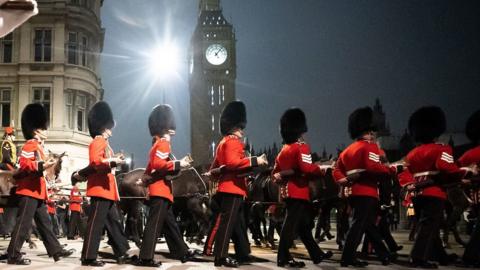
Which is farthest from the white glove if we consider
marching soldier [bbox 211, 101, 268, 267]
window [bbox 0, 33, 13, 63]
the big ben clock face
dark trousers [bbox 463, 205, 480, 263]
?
the big ben clock face

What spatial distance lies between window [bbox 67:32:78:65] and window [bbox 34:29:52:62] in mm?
878

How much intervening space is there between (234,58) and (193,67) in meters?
12.7

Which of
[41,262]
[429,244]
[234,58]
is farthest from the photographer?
[234,58]

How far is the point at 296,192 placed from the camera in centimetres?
701

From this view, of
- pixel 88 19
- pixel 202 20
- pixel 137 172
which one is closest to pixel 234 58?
pixel 202 20

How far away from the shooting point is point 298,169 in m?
7.09

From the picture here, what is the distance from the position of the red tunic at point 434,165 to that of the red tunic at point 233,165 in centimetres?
203

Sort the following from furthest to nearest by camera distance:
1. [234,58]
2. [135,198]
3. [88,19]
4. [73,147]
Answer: [234,58]
[88,19]
[73,147]
[135,198]

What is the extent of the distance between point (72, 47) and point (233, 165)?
22182 millimetres

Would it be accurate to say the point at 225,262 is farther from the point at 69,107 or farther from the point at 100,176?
the point at 69,107

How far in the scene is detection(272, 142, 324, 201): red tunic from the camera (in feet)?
23.1

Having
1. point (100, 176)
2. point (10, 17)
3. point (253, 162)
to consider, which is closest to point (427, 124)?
point (253, 162)

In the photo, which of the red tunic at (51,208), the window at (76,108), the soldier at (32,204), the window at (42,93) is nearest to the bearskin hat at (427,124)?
the soldier at (32,204)

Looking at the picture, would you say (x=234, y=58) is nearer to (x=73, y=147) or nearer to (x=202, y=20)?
(x=202, y=20)
